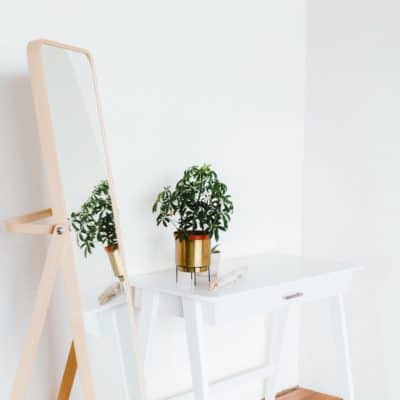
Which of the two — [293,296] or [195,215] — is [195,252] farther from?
[293,296]

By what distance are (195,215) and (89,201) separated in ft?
1.58

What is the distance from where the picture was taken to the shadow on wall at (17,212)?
5.68 feet

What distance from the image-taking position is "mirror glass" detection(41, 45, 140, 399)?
1462 millimetres

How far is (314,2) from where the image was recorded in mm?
2711

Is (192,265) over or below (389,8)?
below

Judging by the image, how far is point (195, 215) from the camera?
6.47ft

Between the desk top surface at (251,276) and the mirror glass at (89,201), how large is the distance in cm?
26

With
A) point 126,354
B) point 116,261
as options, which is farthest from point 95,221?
point 126,354

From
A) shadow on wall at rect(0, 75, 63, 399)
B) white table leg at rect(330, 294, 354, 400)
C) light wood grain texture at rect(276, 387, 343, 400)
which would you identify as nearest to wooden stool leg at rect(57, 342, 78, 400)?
shadow on wall at rect(0, 75, 63, 399)

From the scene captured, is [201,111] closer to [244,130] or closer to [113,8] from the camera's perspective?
[244,130]

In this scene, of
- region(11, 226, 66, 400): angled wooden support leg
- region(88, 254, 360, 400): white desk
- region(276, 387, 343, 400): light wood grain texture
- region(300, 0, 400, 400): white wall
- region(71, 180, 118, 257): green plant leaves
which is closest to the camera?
region(11, 226, 66, 400): angled wooden support leg

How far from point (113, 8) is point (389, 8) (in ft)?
3.79

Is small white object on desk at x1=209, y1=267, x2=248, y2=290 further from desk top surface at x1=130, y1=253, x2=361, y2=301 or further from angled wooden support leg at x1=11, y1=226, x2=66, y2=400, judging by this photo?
angled wooden support leg at x1=11, y1=226, x2=66, y2=400

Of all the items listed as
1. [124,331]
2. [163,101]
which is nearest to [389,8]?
[163,101]
